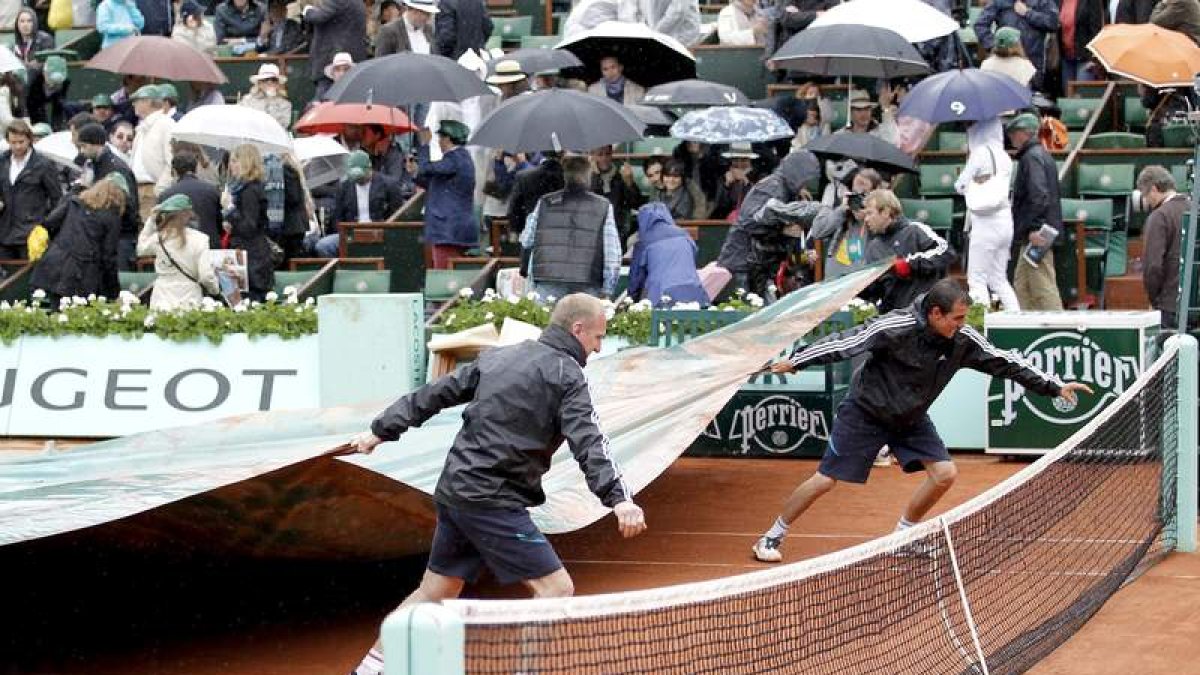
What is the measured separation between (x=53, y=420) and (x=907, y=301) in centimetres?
683

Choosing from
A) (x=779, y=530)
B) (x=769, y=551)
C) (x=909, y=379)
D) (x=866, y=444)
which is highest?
(x=909, y=379)

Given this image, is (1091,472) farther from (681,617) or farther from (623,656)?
(623,656)

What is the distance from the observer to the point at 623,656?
693cm

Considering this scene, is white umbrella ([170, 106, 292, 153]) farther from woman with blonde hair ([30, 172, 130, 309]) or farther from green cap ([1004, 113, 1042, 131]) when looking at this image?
green cap ([1004, 113, 1042, 131])

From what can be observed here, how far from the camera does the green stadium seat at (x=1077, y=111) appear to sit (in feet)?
66.2

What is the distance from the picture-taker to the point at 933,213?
18312 mm

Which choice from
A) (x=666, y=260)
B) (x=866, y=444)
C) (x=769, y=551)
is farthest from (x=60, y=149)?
(x=866, y=444)

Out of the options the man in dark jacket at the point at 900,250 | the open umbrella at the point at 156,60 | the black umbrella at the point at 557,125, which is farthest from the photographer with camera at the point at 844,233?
the open umbrella at the point at 156,60

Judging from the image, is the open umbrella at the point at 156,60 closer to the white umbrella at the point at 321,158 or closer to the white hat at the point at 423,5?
the white umbrella at the point at 321,158

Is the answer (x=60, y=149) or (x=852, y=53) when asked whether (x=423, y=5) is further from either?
(x=852, y=53)

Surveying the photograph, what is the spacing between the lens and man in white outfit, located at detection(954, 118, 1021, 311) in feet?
54.2

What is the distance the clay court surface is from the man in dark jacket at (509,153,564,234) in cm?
435

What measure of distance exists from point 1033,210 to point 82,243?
7.56 m

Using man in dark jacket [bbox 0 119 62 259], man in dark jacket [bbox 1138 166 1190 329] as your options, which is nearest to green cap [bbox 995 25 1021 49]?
man in dark jacket [bbox 1138 166 1190 329]
